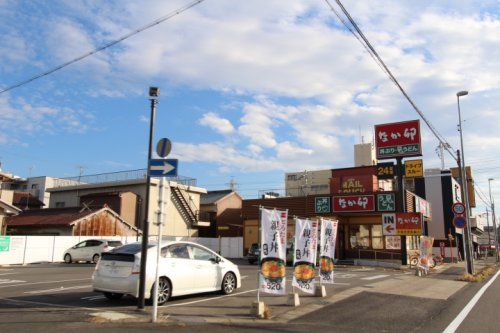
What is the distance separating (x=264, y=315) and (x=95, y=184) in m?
38.0

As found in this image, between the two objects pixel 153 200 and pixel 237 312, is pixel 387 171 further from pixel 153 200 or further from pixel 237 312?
pixel 237 312

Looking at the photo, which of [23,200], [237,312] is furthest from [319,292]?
[23,200]

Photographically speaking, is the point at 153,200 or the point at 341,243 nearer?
the point at 341,243

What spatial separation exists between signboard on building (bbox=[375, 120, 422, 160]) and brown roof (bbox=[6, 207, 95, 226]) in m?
22.6

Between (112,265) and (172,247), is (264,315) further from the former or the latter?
(112,265)

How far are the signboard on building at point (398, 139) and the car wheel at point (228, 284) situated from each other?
2142cm

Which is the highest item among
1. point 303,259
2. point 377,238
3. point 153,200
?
point 153,200

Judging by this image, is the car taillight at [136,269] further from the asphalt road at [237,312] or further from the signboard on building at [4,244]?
the signboard on building at [4,244]

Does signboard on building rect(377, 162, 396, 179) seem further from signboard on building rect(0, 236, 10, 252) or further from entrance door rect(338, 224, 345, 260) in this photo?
signboard on building rect(0, 236, 10, 252)

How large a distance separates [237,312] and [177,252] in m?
2.28

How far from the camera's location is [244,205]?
40625 millimetres

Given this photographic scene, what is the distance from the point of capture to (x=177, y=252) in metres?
11.5

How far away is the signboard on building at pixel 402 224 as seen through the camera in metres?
28.7

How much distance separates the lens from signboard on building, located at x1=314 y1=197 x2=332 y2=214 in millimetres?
35844
